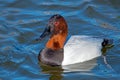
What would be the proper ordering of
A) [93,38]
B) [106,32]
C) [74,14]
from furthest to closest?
[74,14], [106,32], [93,38]

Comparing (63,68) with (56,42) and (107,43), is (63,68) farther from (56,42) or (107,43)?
(107,43)

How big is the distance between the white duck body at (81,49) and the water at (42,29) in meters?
0.12

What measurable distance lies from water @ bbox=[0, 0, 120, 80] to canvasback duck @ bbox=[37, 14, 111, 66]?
135mm

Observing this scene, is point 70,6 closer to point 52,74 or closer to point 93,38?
point 93,38

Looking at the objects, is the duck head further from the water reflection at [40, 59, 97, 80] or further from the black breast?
the water reflection at [40, 59, 97, 80]

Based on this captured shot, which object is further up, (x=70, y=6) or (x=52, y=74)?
(x=70, y=6)

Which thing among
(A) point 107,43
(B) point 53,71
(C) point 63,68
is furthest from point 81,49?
(A) point 107,43

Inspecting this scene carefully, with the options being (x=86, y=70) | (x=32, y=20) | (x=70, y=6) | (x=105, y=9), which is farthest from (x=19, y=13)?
(x=86, y=70)

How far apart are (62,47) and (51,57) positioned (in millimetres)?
323

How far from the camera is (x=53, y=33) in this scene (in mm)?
10289

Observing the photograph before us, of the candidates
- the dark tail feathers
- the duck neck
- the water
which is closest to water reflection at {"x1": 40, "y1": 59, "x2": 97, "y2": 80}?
the water

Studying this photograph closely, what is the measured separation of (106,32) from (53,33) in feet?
5.52

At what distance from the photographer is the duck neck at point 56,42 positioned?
34.1ft

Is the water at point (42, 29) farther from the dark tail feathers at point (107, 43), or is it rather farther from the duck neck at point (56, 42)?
the duck neck at point (56, 42)
